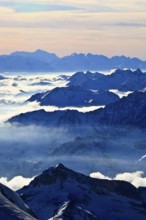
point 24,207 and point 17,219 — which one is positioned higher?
point 17,219

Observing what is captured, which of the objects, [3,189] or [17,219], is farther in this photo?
[3,189]

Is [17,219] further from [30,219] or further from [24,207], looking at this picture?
[24,207]

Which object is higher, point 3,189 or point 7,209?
point 7,209

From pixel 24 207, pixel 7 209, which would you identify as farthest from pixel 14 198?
pixel 7 209

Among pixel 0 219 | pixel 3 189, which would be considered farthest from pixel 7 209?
pixel 3 189

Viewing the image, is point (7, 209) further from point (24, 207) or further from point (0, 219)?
point (24, 207)

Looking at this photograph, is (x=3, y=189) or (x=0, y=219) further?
(x=3, y=189)

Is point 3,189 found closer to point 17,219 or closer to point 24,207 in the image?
point 24,207
